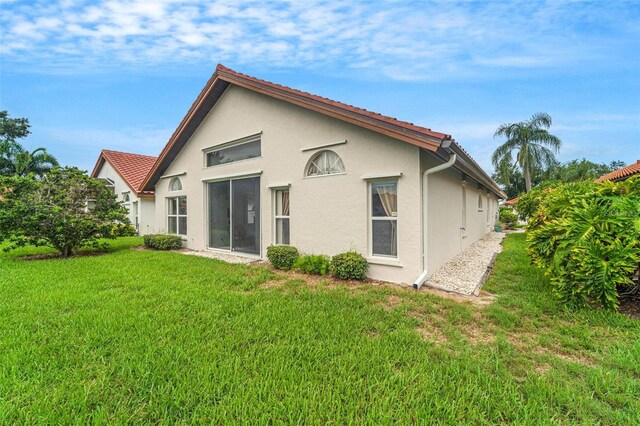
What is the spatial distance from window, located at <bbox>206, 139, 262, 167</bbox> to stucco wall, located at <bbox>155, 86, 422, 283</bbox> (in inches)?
10.7

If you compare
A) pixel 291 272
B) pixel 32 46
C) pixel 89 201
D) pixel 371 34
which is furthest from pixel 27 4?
pixel 291 272

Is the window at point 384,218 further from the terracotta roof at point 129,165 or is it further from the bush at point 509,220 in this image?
→ the bush at point 509,220

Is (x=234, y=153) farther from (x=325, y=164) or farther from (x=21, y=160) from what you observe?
(x=21, y=160)

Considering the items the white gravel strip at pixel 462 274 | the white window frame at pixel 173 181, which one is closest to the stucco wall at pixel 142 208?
the white window frame at pixel 173 181

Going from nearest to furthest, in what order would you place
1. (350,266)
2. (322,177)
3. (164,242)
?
(350,266)
(322,177)
(164,242)

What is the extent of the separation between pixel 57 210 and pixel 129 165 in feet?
43.4

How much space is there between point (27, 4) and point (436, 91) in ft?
45.5

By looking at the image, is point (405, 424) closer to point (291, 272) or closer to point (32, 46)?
point (291, 272)

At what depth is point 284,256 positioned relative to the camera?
7.62 metres

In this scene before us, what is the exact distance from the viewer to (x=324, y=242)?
7.48 metres

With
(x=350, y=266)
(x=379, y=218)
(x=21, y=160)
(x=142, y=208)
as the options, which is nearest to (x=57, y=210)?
(x=142, y=208)

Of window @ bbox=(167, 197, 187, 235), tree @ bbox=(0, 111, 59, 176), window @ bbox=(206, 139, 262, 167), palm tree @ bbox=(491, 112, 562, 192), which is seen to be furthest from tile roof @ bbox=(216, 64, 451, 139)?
palm tree @ bbox=(491, 112, 562, 192)

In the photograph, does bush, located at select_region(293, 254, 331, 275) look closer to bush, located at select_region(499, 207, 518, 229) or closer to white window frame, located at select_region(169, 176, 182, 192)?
white window frame, located at select_region(169, 176, 182, 192)

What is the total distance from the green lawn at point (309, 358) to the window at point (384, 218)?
4.11ft
